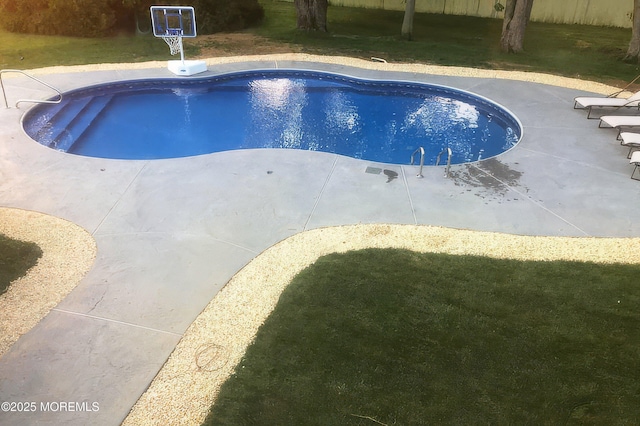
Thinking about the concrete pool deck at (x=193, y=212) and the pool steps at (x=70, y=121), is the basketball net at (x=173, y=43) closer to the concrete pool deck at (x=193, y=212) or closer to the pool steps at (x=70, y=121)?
the pool steps at (x=70, y=121)

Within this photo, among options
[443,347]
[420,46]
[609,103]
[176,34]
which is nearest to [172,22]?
[176,34]

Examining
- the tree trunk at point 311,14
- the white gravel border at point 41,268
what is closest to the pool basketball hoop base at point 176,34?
the tree trunk at point 311,14

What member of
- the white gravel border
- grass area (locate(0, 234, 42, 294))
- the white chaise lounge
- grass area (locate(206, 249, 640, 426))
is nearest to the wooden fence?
the white chaise lounge

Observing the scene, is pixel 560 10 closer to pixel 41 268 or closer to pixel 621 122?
pixel 621 122

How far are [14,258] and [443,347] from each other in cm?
503

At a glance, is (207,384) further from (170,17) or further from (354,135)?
(170,17)

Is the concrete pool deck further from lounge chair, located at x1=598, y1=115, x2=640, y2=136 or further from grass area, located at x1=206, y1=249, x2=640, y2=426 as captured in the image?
grass area, located at x1=206, y1=249, x2=640, y2=426

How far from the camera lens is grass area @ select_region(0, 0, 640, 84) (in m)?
14.1

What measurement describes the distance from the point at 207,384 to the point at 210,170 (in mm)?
4351

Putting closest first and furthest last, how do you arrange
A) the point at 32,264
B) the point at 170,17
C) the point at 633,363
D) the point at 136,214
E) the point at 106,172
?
the point at 633,363 < the point at 32,264 < the point at 136,214 < the point at 106,172 < the point at 170,17

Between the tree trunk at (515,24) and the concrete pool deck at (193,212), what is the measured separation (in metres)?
6.56

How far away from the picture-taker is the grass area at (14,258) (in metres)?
5.53

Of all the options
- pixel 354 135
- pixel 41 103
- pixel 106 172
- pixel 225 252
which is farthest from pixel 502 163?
pixel 41 103

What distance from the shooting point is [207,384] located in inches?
170
